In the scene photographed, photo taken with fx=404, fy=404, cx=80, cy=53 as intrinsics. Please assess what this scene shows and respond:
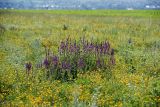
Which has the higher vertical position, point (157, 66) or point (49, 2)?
point (157, 66)

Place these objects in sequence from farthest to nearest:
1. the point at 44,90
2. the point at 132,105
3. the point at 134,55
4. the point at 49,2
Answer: the point at 49,2
the point at 134,55
the point at 44,90
the point at 132,105

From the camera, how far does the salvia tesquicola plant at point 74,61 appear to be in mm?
10648

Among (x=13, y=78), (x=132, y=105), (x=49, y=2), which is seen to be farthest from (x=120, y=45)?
(x=49, y=2)

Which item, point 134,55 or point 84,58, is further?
point 134,55

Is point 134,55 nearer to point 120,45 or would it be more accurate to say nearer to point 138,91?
point 120,45

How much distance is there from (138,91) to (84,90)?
1517 mm

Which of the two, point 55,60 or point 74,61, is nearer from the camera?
point 55,60

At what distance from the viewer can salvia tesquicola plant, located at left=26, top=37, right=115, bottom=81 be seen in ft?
34.9

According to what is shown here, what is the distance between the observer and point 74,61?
36.5 ft

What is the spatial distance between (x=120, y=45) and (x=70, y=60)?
616 cm

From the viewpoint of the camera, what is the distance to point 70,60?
11109mm

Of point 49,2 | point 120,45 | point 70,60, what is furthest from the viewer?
point 49,2

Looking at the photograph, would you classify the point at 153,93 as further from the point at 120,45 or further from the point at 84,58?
the point at 120,45

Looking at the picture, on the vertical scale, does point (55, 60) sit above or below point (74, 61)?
above
